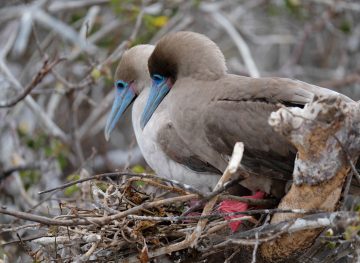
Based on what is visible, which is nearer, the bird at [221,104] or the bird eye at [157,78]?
the bird at [221,104]

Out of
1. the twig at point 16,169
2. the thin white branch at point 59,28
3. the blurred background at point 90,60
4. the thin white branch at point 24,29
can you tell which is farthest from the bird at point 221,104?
the thin white branch at point 24,29

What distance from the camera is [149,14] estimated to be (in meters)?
7.68

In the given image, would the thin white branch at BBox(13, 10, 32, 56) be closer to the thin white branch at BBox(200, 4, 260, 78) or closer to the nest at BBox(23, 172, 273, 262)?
the thin white branch at BBox(200, 4, 260, 78)

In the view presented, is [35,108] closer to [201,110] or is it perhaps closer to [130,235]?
[201,110]

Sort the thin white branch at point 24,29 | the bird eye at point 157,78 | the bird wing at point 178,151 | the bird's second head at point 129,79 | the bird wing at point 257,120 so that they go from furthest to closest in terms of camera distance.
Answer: the thin white branch at point 24,29, the bird's second head at point 129,79, the bird eye at point 157,78, the bird wing at point 178,151, the bird wing at point 257,120

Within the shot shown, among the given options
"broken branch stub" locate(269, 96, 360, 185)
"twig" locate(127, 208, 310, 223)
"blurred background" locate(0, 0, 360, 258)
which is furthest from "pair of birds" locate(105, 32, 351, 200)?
"broken branch stub" locate(269, 96, 360, 185)

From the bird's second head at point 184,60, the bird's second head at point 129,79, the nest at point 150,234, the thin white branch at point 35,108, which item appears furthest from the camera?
the thin white branch at point 35,108

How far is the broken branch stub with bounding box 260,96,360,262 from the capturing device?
391cm

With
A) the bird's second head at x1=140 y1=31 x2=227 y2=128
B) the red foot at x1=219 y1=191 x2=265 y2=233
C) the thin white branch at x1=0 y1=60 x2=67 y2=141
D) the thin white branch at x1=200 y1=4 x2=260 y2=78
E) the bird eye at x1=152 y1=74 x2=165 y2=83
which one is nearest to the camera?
the red foot at x1=219 y1=191 x2=265 y2=233

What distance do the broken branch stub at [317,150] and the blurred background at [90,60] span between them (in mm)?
1959

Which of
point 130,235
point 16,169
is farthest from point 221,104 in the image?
point 16,169

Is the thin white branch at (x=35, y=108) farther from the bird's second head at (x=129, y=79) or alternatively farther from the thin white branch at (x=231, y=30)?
the thin white branch at (x=231, y=30)

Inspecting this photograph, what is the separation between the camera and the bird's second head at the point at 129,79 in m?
6.40

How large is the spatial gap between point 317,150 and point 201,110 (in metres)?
1.24
